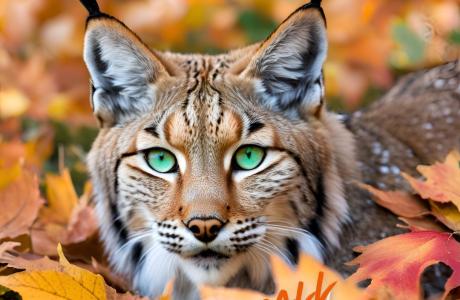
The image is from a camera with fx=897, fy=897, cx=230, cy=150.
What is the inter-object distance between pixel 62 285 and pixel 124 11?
588cm

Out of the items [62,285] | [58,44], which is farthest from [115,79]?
[58,44]

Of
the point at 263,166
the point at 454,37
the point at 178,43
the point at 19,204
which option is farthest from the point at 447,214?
the point at 178,43

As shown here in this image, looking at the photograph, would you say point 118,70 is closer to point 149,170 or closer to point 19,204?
point 149,170

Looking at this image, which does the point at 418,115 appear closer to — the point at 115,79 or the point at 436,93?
the point at 436,93

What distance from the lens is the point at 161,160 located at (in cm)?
385

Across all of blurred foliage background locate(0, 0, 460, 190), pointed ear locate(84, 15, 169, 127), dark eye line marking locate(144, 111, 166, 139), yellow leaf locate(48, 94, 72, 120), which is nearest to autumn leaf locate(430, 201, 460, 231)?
dark eye line marking locate(144, 111, 166, 139)

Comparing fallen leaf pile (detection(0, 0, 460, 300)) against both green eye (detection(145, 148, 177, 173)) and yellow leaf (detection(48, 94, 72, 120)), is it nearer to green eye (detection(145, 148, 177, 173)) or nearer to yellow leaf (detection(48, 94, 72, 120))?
yellow leaf (detection(48, 94, 72, 120))

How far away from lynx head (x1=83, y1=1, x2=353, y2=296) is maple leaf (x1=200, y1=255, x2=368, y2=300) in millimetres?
450

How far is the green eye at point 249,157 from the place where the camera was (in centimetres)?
378

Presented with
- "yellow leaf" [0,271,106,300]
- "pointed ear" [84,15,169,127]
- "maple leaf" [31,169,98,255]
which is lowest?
"yellow leaf" [0,271,106,300]

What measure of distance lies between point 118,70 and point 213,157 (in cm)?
71

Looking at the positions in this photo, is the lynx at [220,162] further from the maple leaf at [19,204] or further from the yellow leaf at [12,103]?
the yellow leaf at [12,103]

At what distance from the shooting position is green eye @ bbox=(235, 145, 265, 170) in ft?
12.4

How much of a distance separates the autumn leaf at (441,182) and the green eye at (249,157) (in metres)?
0.61
